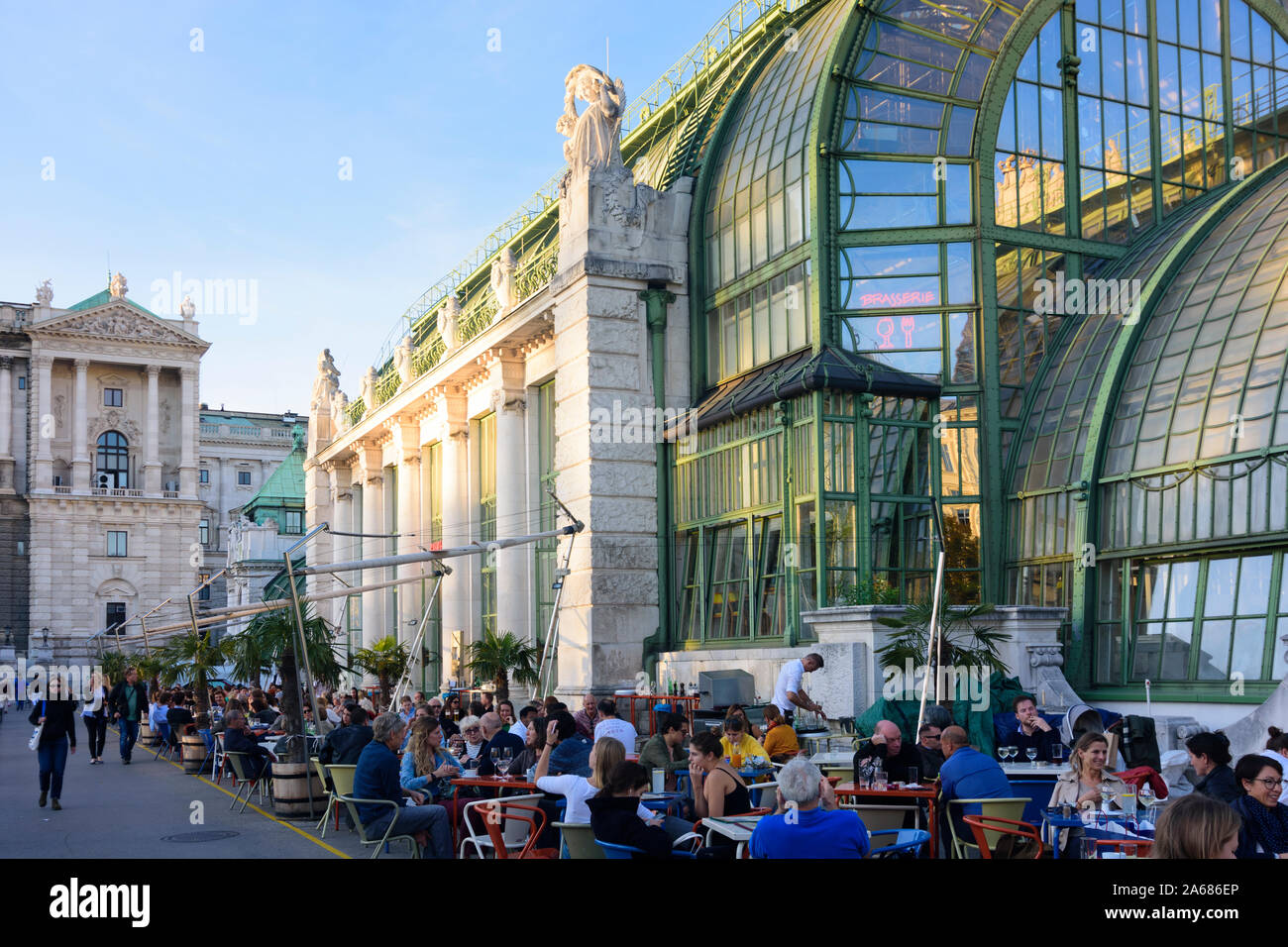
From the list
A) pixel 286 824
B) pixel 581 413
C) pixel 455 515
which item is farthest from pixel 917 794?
pixel 455 515

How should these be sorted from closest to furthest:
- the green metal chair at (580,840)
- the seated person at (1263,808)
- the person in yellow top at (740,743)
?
the seated person at (1263,808)
the green metal chair at (580,840)
the person in yellow top at (740,743)

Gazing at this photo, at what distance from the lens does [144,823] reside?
1795 centimetres

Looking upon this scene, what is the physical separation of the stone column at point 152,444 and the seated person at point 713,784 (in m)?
97.3

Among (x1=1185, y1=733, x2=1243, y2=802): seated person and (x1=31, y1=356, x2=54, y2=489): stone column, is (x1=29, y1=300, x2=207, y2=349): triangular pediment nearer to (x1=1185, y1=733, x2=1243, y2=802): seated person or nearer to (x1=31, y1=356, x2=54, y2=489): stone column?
(x1=31, y1=356, x2=54, y2=489): stone column

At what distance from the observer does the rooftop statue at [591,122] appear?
29766 mm

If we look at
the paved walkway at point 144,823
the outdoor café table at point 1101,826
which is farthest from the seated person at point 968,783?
the paved walkway at point 144,823

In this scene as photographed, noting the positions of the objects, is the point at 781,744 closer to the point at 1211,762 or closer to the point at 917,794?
the point at 917,794

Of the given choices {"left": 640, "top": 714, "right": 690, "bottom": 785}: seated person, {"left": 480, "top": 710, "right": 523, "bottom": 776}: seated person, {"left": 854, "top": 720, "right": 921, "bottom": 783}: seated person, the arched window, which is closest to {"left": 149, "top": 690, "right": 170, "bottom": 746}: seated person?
{"left": 480, "top": 710, "right": 523, "bottom": 776}: seated person

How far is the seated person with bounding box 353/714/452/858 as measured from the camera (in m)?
13.0

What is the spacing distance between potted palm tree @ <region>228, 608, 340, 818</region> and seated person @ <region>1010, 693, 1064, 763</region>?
8900mm

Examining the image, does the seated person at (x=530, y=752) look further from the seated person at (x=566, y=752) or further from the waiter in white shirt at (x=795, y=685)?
the waiter in white shirt at (x=795, y=685)

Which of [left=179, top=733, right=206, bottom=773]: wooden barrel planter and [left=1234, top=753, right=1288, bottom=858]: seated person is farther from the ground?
[left=1234, top=753, right=1288, bottom=858]: seated person

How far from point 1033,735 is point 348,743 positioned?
8.02 metres

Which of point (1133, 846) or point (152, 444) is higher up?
point (152, 444)
